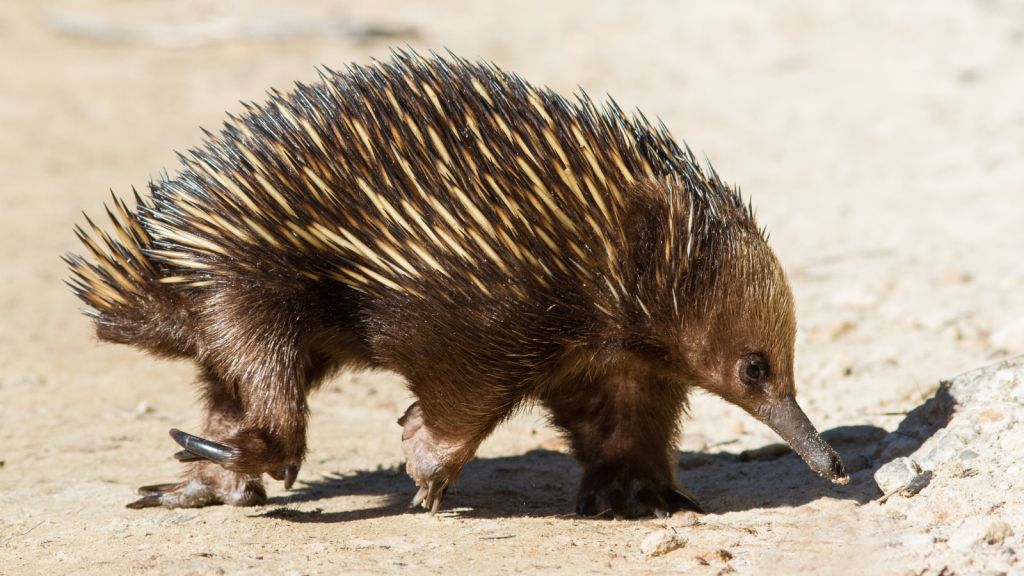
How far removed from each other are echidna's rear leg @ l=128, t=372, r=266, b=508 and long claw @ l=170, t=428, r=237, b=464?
13.9 inches

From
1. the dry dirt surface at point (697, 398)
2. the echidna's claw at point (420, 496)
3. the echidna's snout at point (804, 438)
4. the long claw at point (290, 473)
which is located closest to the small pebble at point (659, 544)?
the dry dirt surface at point (697, 398)

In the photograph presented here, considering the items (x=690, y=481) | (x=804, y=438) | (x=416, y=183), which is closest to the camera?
(x=416, y=183)

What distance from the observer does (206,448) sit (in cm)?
413

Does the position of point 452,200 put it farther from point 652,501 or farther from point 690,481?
point 690,481

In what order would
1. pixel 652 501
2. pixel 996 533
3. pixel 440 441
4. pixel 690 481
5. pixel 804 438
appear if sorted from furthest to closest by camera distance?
pixel 690 481 < pixel 652 501 < pixel 440 441 < pixel 804 438 < pixel 996 533

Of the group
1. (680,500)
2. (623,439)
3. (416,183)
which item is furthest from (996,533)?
(416,183)

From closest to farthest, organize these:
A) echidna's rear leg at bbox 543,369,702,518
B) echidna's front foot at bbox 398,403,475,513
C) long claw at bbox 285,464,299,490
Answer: echidna's front foot at bbox 398,403,475,513
long claw at bbox 285,464,299,490
echidna's rear leg at bbox 543,369,702,518

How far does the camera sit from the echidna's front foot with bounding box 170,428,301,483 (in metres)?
4.09

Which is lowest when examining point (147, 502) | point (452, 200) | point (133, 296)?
point (147, 502)

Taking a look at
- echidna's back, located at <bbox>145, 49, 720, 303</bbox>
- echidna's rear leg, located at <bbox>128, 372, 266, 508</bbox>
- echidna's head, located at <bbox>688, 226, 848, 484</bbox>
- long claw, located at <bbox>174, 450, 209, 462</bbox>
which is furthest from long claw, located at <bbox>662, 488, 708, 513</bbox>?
long claw, located at <bbox>174, 450, 209, 462</bbox>

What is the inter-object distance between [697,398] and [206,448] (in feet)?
11.0

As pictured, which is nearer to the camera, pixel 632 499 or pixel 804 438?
pixel 804 438

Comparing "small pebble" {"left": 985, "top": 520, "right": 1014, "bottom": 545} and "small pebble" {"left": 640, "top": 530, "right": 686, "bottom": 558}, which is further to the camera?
"small pebble" {"left": 640, "top": 530, "right": 686, "bottom": 558}

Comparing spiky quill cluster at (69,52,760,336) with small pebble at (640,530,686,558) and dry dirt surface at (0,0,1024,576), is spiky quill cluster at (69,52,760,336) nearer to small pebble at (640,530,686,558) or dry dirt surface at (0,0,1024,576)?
small pebble at (640,530,686,558)
